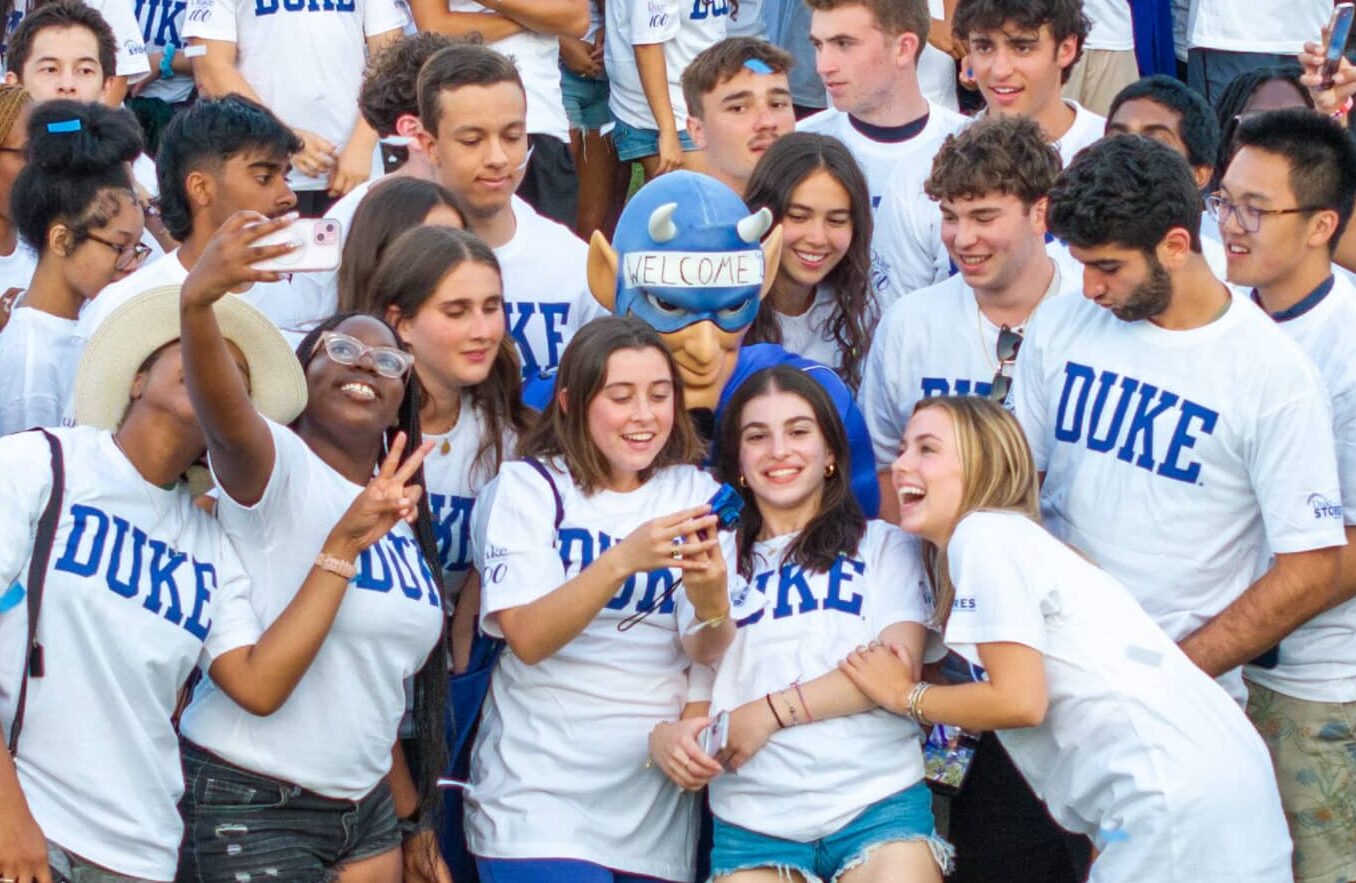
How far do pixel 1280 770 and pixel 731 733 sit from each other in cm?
143

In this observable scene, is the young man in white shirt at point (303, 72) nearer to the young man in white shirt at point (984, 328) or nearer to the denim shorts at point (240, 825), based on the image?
the young man in white shirt at point (984, 328)

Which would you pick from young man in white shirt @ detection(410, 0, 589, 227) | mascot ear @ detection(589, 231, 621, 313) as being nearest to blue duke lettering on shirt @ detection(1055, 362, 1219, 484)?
mascot ear @ detection(589, 231, 621, 313)

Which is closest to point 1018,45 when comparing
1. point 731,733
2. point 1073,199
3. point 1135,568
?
point 1073,199

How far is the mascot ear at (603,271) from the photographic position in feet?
16.4

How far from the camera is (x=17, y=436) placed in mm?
3727

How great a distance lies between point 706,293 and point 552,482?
66cm

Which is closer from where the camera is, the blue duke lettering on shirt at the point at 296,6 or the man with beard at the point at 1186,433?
the man with beard at the point at 1186,433

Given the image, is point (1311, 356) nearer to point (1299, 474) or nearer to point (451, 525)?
point (1299, 474)

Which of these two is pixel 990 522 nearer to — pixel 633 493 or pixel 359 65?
pixel 633 493

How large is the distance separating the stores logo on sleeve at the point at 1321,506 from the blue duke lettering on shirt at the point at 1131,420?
0.26 meters

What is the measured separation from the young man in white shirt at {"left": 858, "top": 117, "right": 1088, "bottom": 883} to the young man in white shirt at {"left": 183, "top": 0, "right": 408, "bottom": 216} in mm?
2440

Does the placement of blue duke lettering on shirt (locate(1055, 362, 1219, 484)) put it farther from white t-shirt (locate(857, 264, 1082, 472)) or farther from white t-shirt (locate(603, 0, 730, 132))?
white t-shirt (locate(603, 0, 730, 132))

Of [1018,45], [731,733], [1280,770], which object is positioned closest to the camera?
[731,733]

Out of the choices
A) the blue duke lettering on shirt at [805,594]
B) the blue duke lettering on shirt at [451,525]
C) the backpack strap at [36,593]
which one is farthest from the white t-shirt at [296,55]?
the backpack strap at [36,593]
